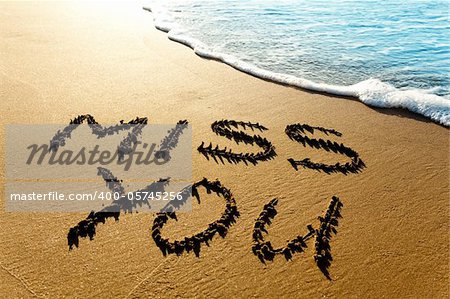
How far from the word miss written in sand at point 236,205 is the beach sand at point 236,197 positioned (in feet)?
0.17

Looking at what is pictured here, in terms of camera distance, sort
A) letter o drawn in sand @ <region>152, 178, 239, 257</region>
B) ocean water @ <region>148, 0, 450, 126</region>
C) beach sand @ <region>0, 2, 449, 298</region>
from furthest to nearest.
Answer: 1. ocean water @ <region>148, 0, 450, 126</region>
2. letter o drawn in sand @ <region>152, 178, 239, 257</region>
3. beach sand @ <region>0, 2, 449, 298</region>

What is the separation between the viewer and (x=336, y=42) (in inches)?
262

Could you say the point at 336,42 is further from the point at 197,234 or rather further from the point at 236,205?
the point at 197,234

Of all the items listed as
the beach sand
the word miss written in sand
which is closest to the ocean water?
the beach sand

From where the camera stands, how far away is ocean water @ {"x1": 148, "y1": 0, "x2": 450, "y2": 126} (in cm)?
499

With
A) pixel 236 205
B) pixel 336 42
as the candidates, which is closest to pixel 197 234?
pixel 236 205

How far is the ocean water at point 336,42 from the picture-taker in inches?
197

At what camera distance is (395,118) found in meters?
4.35

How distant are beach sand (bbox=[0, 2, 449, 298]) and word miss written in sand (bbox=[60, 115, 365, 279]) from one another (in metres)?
0.05

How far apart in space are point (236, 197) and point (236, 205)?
100 millimetres

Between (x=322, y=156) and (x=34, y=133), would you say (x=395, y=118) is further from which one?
(x=34, y=133)

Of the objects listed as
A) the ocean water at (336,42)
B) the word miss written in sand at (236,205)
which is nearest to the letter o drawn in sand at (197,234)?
the word miss written in sand at (236,205)

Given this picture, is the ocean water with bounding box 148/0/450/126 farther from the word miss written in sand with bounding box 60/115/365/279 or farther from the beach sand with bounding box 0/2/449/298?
the word miss written in sand with bounding box 60/115/365/279

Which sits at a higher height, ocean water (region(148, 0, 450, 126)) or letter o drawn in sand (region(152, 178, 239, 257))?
ocean water (region(148, 0, 450, 126))
